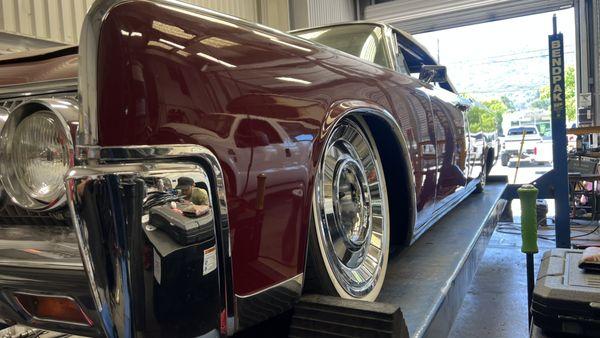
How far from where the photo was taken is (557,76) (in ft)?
13.3

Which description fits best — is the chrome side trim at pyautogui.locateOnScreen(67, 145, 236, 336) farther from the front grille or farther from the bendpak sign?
the bendpak sign

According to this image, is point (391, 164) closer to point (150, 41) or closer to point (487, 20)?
point (150, 41)

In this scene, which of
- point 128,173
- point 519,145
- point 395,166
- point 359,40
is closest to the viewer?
point 128,173

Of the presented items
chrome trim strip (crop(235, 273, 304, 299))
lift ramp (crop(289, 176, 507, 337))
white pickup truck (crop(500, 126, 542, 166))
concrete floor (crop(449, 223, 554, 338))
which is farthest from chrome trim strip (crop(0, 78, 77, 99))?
white pickup truck (crop(500, 126, 542, 166))

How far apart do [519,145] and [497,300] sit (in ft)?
48.0

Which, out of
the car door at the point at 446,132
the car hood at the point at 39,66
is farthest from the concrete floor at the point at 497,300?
the car hood at the point at 39,66

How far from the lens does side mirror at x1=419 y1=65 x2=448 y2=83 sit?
251 centimetres

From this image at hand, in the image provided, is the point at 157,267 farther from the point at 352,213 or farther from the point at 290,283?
the point at 352,213

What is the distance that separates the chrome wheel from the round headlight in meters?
0.64

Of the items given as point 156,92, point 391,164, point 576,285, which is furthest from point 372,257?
point 156,92

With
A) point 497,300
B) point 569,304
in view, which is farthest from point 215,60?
point 497,300

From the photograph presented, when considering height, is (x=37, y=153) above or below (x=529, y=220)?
above

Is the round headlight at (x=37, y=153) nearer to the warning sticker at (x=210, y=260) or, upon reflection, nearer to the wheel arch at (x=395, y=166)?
the warning sticker at (x=210, y=260)

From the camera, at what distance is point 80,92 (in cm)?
90
